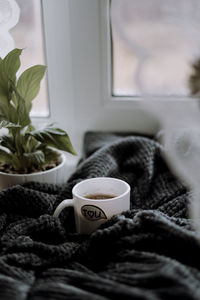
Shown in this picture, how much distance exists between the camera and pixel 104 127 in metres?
1.07

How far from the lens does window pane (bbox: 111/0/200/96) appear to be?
850mm

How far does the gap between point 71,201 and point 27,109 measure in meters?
0.22

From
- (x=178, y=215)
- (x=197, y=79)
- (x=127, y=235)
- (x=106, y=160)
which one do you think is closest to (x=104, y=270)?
(x=127, y=235)

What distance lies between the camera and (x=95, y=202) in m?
0.65

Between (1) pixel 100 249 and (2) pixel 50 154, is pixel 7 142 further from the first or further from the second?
(1) pixel 100 249

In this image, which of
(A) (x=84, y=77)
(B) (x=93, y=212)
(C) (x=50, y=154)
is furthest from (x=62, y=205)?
(A) (x=84, y=77)

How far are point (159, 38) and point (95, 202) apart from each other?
46 cm

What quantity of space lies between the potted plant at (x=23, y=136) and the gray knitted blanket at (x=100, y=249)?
0.15ft

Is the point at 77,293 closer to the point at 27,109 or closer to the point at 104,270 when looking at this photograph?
the point at 104,270

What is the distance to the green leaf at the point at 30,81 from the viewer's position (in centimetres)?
76

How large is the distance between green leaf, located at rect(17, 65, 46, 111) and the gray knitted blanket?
18 centimetres

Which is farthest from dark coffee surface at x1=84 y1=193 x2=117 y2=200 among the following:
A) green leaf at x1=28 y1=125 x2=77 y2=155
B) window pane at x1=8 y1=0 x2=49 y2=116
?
window pane at x1=8 y1=0 x2=49 y2=116

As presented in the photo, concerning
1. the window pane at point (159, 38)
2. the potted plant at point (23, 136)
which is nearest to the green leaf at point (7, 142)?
the potted plant at point (23, 136)

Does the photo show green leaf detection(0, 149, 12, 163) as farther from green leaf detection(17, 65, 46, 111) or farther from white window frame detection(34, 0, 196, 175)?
white window frame detection(34, 0, 196, 175)
